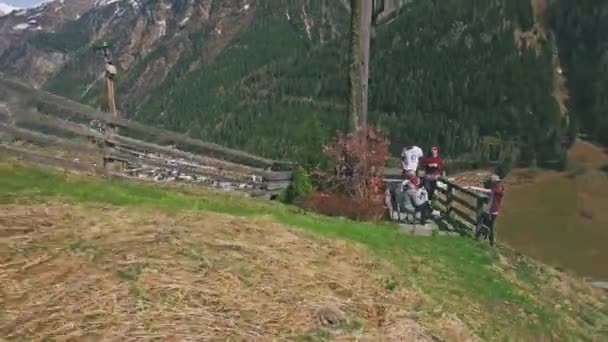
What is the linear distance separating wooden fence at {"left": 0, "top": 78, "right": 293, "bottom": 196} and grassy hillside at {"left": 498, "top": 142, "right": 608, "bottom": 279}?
38.4m

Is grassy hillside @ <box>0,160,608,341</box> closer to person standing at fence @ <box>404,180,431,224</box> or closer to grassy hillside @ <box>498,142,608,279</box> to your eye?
person standing at fence @ <box>404,180,431,224</box>

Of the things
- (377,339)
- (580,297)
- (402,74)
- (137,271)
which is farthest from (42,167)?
(402,74)

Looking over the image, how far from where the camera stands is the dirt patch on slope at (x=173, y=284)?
4.76 metres

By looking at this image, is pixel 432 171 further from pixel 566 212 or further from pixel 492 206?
pixel 566 212

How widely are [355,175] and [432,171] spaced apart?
338 cm

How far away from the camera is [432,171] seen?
17.0 m

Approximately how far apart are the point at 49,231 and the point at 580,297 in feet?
30.6

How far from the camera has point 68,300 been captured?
16.1 ft

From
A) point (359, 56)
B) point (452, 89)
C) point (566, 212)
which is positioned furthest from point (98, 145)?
point (452, 89)

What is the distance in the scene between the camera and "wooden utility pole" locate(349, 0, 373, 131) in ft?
48.0

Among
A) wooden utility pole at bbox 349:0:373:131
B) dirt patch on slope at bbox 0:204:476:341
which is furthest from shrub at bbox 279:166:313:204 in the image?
dirt patch on slope at bbox 0:204:476:341

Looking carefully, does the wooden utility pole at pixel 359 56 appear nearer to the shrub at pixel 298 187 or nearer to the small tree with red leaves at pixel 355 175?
the small tree with red leaves at pixel 355 175

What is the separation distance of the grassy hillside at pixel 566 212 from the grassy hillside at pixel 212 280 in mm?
43438

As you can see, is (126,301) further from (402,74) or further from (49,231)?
(402,74)
